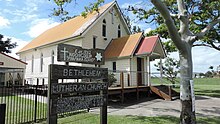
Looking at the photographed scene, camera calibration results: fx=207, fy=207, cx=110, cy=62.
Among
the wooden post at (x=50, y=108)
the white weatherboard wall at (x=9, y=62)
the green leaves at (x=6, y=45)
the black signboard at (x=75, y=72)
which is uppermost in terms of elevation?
the green leaves at (x=6, y=45)

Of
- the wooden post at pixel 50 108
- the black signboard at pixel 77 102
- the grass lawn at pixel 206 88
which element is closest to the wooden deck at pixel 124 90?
the grass lawn at pixel 206 88

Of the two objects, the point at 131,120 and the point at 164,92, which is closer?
the point at 131,120

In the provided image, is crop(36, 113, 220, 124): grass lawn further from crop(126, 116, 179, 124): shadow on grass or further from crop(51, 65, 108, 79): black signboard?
crop(51, 65, 108, 79): black signboard

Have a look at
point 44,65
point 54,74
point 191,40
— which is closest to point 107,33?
point 44,65

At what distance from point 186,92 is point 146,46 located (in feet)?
36.4

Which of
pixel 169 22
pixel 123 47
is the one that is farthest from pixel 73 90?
pixel 123 47

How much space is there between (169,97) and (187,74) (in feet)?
30.0

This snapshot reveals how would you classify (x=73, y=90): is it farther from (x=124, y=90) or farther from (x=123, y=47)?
(x=123, y=47)

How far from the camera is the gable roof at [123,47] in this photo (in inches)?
693

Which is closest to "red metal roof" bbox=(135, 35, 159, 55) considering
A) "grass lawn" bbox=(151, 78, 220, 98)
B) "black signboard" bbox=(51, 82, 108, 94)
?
"grass lawn" bbox=(151, 78, 220, 98)

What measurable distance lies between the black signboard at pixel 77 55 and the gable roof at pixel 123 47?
9697 mm

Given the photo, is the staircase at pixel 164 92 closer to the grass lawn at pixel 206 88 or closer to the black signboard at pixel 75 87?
the grass lawn at pixel 206 88

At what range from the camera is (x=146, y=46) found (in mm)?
17438

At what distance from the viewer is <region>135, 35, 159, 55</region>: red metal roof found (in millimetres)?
16819
